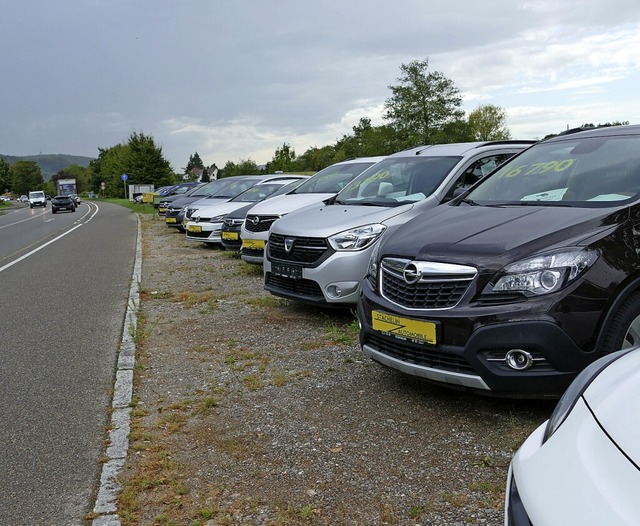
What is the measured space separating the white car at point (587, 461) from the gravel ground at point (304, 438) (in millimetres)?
1141

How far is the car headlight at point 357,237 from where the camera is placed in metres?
6.28

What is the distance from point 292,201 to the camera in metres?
10.2

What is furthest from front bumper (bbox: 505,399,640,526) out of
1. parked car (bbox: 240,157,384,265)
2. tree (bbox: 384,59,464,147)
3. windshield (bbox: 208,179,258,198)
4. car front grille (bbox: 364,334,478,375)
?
tree (bbox: 384,59,464,147)

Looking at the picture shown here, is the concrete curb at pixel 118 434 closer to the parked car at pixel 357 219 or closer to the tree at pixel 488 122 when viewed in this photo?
the parked car at pixel 357 219

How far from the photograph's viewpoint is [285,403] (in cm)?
449

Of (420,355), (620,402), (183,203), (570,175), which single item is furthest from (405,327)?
(183,203)

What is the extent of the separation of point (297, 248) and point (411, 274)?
2.76m

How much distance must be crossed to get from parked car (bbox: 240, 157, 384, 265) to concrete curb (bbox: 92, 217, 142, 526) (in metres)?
2.72

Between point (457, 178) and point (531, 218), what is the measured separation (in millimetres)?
2672

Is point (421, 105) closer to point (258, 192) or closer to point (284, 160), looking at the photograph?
point (284, 160)

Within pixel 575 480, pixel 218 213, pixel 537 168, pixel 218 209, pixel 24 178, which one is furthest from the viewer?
pixel 24 178

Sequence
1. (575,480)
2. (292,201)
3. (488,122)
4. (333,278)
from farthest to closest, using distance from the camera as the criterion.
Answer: (488,122)
(292,201)
(333,278)
(575,480)

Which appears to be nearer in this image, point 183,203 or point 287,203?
point 287,203

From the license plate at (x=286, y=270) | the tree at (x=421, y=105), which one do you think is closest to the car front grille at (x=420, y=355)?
the license plate at (x=286, y=270)
